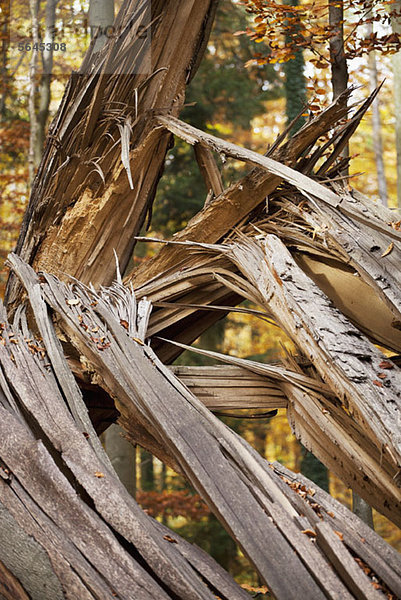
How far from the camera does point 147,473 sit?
12.5 m

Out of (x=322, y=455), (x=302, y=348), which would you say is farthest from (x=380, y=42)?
(x=322, y=455)

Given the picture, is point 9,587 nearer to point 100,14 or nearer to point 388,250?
point 388,250

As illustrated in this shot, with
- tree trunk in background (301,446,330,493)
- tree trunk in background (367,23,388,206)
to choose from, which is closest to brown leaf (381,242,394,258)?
tree trunk in background (301,446,330,493)

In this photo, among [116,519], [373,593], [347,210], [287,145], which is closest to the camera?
[373,593]

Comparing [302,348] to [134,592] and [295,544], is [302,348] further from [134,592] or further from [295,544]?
[134,592]

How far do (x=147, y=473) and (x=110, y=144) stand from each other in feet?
29.6

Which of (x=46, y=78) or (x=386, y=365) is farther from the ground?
(x=46, y=78)

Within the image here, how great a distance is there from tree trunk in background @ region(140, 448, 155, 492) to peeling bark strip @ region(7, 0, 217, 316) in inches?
297

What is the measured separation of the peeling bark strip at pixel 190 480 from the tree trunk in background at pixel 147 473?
29.7 feet

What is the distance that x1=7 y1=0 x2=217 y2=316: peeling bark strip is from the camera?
16.1 ft

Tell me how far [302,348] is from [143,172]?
256cm

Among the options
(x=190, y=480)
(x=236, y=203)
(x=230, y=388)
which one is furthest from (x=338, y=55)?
(x=190, y=480)

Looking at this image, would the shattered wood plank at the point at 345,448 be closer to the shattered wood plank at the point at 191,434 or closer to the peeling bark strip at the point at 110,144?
the shattered wood plank at the point at 191,434

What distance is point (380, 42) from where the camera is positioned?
5703 mm
